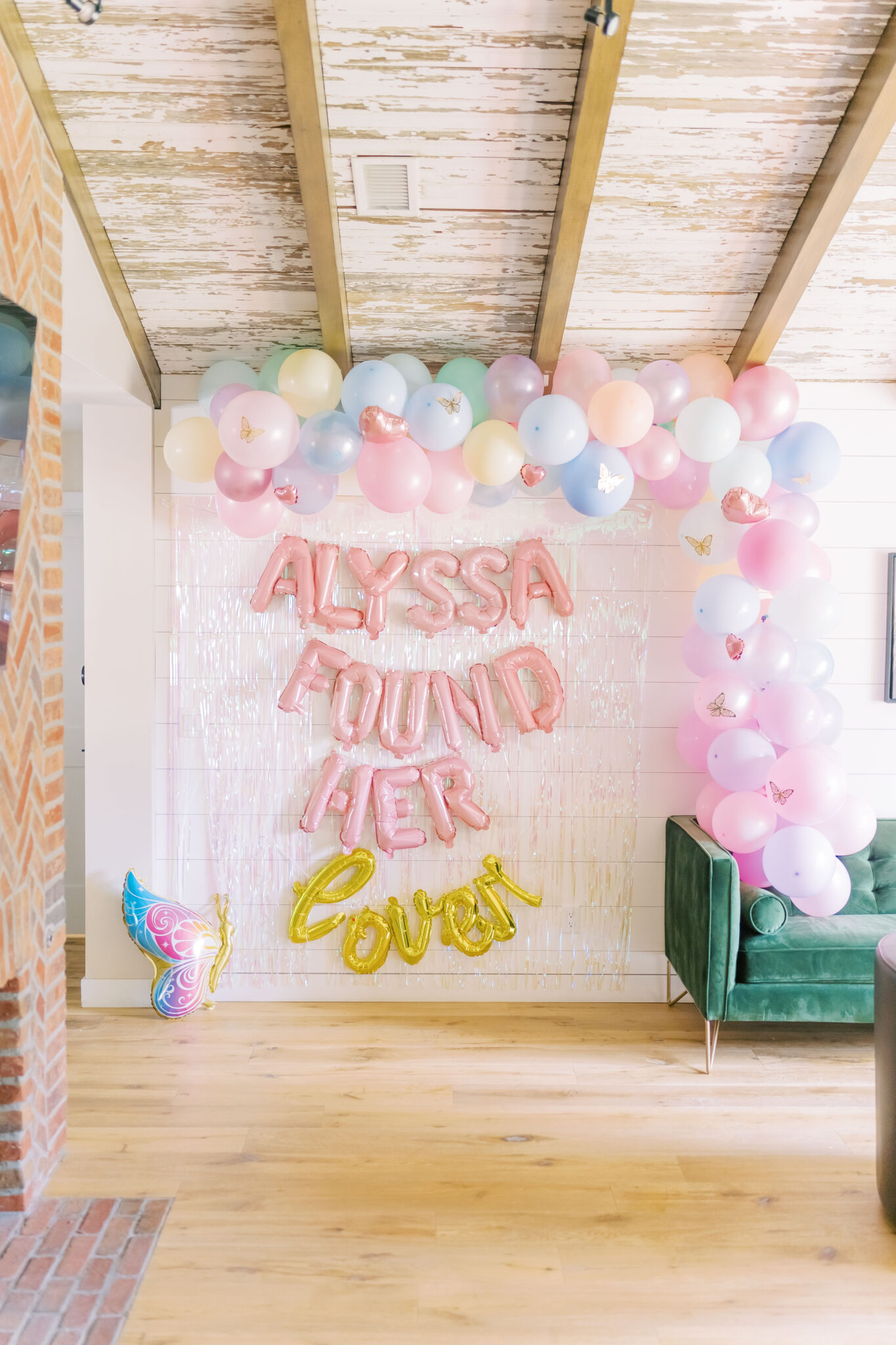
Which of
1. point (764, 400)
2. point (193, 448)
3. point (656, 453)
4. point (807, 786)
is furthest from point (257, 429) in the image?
point (807, 786)

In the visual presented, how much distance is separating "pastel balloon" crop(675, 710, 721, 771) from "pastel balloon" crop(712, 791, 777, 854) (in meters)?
0.29

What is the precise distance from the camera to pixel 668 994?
360 cm

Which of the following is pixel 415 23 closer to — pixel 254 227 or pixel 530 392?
pixel 254 227

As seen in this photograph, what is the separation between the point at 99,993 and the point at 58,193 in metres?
2.66

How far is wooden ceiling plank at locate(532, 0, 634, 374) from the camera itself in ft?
7.53

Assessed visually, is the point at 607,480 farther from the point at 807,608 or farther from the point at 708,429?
the point at 807,608

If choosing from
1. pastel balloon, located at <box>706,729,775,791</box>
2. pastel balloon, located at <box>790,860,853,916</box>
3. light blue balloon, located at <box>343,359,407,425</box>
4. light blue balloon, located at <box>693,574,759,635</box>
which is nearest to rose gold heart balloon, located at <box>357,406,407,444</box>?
light blue balloon, located at <box>343,359,407,425</box>

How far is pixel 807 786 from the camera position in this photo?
9.66 ft

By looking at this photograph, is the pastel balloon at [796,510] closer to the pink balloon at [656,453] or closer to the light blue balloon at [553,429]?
the pink balloon at [656,453]

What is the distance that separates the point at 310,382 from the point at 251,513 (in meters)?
0.48

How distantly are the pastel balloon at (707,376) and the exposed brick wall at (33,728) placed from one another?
195 cm

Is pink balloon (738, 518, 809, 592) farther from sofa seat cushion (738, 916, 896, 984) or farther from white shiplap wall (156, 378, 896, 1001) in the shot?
sofa seat cushion (738, 916, 896, 984)

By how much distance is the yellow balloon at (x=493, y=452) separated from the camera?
305cm

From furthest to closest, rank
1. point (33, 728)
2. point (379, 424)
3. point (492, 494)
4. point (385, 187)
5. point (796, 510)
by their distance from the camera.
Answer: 1. point (492, 494)
2. point (796, 510)
3. point (379, 424)
4. point (385, 187)
5. point (33, 728)
